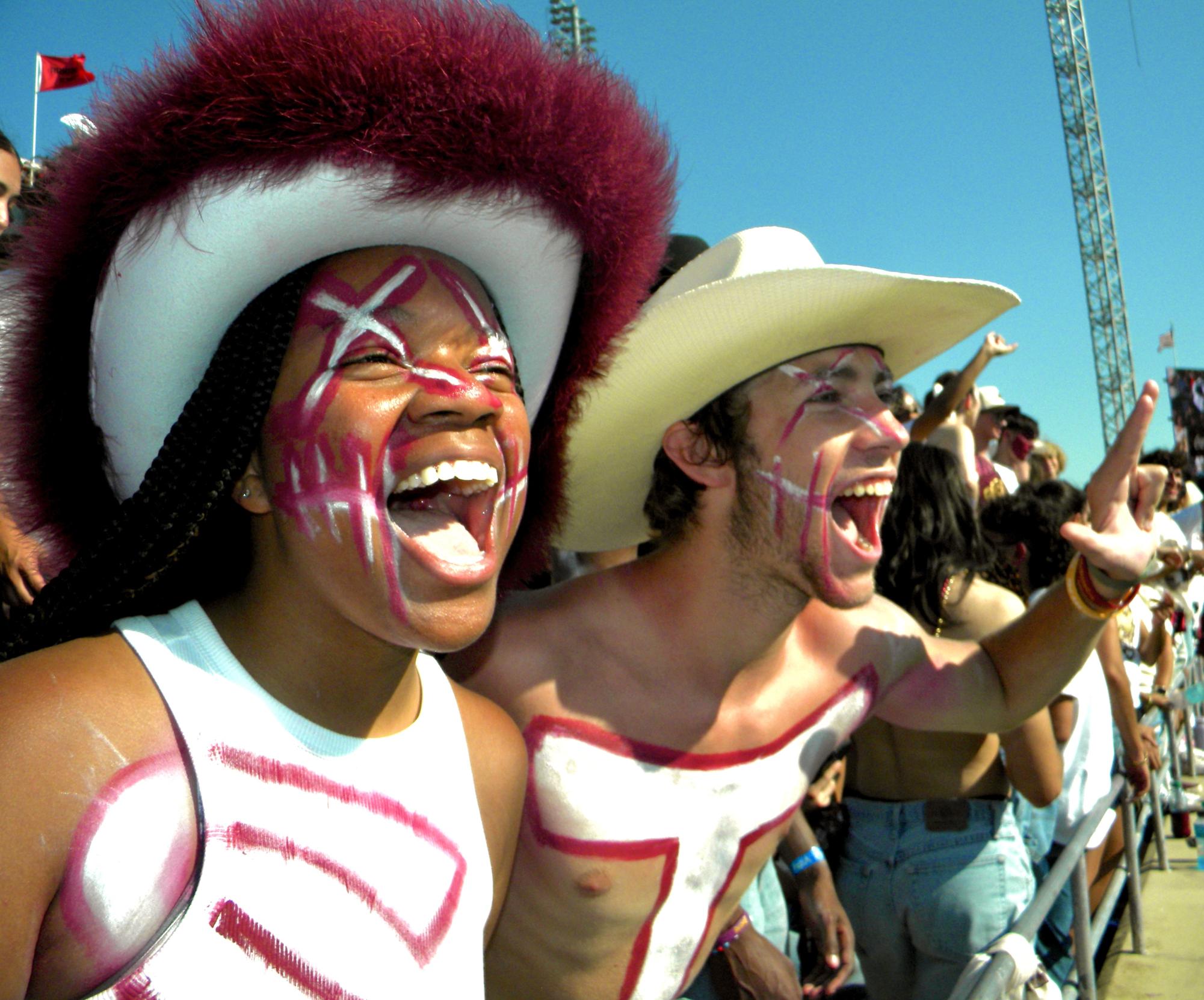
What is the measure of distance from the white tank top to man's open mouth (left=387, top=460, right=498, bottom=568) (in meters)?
0.28

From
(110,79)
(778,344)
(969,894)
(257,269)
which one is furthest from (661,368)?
(969,894)

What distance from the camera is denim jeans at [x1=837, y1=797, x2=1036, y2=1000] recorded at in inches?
120

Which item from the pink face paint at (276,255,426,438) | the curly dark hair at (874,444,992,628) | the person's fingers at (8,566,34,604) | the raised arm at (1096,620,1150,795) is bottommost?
the raised arm at (1096,620,1150,795)

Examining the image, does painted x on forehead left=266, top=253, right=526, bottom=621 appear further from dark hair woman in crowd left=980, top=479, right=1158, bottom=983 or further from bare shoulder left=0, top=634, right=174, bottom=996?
dark hair woman in crowd left=980, top=479, right=1158, bottom=983

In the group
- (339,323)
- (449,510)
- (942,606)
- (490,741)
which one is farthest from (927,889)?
(339,323)

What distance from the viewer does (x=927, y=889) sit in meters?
3.09

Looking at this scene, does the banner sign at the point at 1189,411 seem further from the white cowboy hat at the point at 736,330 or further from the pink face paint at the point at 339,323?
the pink face paint at the point at 339,323

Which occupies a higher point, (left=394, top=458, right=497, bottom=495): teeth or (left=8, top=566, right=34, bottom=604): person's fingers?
(left=394, top=458, right=497, bottom=495): teeth

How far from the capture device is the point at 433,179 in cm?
134

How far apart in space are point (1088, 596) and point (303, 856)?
1878mm

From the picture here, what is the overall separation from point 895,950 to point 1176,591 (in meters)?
4.03

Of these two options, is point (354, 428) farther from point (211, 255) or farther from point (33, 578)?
point (33, 578)

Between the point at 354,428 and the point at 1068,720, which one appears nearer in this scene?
the point at 354,428

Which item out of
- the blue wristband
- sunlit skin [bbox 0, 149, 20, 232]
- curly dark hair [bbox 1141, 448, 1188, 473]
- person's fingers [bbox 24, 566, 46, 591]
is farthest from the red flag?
curly dark hair [bbox 1141, 448, 1188, 473]
